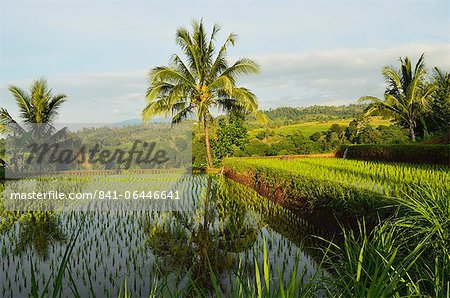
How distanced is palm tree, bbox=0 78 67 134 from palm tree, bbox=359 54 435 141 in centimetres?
1535

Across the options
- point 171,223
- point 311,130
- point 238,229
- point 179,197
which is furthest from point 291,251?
point 311,130

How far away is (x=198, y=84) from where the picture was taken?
17.2m

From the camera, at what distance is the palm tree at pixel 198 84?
16.4 metres

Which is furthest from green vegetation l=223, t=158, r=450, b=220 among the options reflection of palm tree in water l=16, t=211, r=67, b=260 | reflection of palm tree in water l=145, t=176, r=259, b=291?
reflection of palm tree in water l=16, t=211, r=67, b=260

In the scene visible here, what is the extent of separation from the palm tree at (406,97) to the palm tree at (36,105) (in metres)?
15.4

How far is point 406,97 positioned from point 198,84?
10.7 m

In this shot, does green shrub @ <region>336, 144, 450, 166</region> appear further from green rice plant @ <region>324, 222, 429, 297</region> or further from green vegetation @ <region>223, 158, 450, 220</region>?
green rice plant @ <region>324, 222, 429, 297</region>

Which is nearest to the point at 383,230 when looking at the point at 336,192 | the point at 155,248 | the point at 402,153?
the point at 336,192

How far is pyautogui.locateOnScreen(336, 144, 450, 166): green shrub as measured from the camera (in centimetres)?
1322

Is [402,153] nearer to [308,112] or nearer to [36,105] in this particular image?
[36,105]

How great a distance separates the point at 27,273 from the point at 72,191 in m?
7.74

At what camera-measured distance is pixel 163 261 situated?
500 cm

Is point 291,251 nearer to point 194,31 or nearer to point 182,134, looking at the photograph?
point 194,31

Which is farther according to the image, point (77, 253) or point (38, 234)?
point (38, 234)
